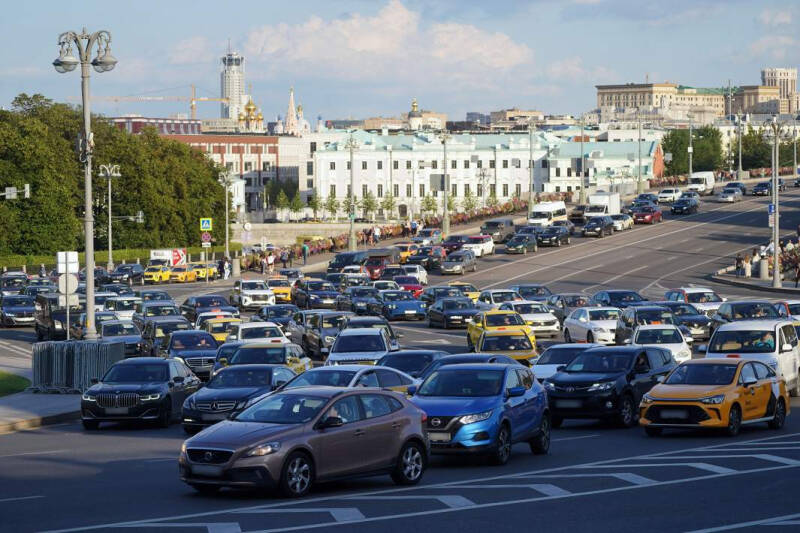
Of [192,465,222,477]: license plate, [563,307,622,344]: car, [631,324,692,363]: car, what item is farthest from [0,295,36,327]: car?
[192,465,222,477]: license plate

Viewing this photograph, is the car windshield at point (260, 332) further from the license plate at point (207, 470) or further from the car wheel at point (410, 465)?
the license plate at point (207, 470)

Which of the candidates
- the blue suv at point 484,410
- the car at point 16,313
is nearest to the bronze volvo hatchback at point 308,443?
the blue suv at point 484,410

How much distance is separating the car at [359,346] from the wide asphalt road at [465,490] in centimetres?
683

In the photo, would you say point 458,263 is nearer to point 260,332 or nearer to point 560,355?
point 260,332

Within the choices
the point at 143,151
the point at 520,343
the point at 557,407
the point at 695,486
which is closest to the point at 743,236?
the point at 143,151

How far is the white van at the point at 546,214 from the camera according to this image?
310ft

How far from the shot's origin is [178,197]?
112688 millimetres

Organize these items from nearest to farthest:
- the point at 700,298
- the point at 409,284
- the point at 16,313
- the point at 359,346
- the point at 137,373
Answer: the point at 137,373, the point at 359,346, the point at 700,298, the point at 16,313, the point at 409,284

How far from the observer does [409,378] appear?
24688 millimetres

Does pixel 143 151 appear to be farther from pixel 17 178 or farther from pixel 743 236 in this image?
pixel 743 236

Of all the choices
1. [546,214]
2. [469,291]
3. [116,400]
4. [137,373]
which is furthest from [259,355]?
[546,214]

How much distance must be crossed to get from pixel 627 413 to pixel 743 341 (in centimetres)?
534

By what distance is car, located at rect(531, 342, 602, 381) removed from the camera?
27.9 meters

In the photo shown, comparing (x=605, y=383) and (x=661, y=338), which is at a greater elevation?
(x=605, y=383)
